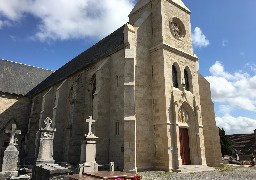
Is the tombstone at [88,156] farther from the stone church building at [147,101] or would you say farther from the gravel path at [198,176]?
the gravel path at [198,176]

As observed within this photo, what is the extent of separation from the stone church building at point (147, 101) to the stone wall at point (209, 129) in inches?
3.0

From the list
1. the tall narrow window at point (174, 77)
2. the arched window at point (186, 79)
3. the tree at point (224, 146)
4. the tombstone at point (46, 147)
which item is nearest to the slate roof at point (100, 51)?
the tall narrow window at point (174, 77)

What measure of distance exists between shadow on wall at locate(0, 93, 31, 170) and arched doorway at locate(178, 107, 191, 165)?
17542mm

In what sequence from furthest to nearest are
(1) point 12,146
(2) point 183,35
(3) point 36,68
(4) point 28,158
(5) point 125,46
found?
(3) point 36,68, (4) point 28,158, (2) point 183,35, (5) point 125,46, (1) point 12,146

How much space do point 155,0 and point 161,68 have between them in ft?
20.1

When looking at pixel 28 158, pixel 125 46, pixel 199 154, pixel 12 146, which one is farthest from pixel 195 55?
pixel 28 158

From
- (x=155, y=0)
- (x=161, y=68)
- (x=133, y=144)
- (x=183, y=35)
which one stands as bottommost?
(x=133, y=144)

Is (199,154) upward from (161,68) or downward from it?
downward

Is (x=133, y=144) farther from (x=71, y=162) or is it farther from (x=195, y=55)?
(x=195, y=55)

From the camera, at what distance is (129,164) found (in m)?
12.7

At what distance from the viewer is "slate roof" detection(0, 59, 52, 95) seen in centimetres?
2722

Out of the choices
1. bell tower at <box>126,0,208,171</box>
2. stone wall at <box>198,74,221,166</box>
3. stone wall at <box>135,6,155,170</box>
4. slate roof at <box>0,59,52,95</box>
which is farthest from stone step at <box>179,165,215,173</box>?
slate roof at <box>0,59,52,95</box>

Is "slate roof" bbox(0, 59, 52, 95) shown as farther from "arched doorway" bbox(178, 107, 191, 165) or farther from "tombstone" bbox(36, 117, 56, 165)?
"arched doorway" bbox(178, 107, 191, 165)

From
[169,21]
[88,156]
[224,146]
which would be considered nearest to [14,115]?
[88,156]
